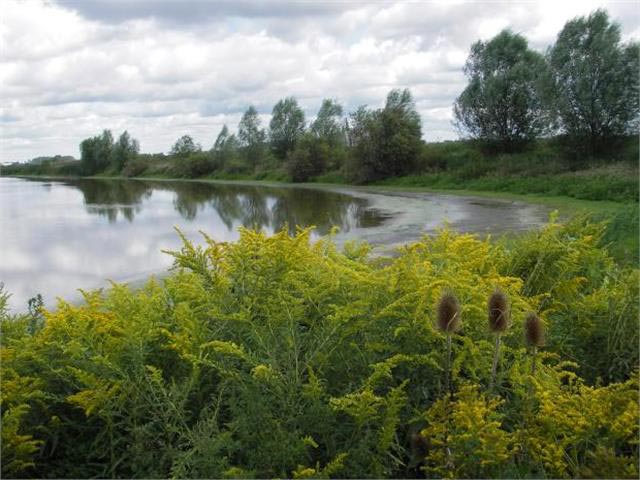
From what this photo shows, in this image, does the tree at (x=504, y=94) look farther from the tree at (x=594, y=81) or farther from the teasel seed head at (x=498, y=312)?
the teasel seed head at (x=498, y=312)

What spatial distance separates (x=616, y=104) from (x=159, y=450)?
34429 mm

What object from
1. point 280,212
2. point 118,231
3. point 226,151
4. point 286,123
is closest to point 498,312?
point 118,231

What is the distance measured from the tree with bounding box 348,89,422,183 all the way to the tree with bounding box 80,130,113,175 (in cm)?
4126

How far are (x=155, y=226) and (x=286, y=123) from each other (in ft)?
154

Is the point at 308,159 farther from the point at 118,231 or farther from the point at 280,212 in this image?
the point at 118,231

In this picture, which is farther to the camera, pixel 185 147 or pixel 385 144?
pixel 185 147

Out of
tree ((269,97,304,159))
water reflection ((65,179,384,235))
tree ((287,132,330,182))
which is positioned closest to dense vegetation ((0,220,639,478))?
water reflection ((65,179,384,235))

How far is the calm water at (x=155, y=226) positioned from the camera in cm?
1219

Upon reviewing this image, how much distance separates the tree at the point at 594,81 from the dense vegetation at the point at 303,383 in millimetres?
30910

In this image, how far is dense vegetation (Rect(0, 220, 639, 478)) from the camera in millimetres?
2352

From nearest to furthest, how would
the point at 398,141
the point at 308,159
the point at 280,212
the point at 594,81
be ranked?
the point at 280,212 < the point at 594,81 < the point at 398,141 < the point at 308,159

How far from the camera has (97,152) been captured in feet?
265

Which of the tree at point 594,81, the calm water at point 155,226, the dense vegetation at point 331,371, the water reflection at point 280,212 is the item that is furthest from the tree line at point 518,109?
the dense vegetation at point 331,371

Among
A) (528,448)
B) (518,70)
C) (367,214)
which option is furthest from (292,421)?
(518,70)
